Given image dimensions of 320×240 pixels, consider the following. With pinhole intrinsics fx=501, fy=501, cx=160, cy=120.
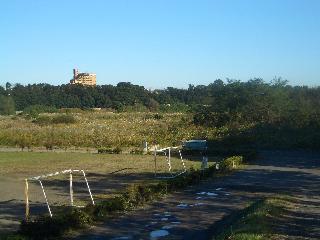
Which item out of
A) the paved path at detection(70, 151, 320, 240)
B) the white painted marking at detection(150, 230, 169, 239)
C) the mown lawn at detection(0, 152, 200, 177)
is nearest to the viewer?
the white painted marking at detection(150, 230, 169, 239)

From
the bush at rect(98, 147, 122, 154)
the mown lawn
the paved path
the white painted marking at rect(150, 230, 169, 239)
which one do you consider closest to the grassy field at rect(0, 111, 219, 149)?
the bush at rect(98, 147, 122, 154)

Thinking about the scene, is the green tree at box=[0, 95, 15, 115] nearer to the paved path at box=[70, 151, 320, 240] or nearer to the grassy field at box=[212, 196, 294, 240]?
the paved path at box=[70, 151, 320, 240]

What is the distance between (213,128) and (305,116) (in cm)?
848

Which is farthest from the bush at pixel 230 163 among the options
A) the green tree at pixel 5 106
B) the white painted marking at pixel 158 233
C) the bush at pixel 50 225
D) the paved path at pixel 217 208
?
the green tree at pixel 5 106

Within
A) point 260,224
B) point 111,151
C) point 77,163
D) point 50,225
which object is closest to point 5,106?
point 111,151

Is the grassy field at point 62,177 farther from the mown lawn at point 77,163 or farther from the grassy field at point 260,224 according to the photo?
the grassy field at point 260,224

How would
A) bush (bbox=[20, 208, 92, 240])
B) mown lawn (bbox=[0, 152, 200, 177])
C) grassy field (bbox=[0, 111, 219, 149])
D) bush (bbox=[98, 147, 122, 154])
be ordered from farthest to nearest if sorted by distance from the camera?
grassy field (bbox=[0, 111, 219, 149]) → bush (bbox=[98, 147, 122, 154]) → mown lawn (bbox=[0, 152, 200, 177]) → bush (bbox=[20, 208, 92, 240])

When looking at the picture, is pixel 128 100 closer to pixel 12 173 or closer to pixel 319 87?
pixel 319 87

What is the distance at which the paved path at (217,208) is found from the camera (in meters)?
10.4

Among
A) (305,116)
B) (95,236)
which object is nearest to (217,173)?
(95,236)

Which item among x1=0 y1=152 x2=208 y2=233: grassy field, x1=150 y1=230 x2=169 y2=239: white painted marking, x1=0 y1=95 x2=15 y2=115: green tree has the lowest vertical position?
x1=150 y1=230 x2=169 y2=239: white painted marking

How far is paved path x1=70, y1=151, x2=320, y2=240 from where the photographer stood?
10.4 metres

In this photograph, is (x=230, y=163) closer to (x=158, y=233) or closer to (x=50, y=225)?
(x=158, y=233)

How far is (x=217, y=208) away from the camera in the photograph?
1335cm
